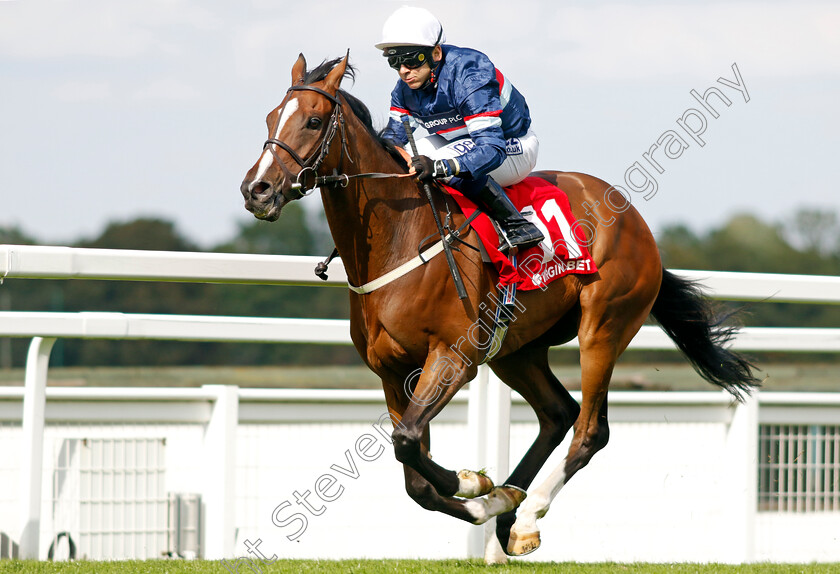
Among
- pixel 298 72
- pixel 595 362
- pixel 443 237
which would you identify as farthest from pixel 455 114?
pixel 595 362

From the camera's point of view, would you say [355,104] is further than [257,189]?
Yes

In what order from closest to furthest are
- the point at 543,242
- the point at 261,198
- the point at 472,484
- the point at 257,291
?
1. the point at 261,198
2. the point at 472,484
3. the point at 543,242
4. the point at 257,291

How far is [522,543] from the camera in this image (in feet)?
14.9

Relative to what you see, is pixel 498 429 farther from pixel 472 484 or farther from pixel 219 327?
pixel 219 327

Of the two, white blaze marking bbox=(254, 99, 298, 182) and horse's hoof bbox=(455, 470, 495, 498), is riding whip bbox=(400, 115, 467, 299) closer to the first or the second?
white blaze marking bbox=(254, 99, 298, 182)

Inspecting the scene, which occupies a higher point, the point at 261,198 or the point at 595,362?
the point at 261,198

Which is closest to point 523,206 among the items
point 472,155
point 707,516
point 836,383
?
point 472,155

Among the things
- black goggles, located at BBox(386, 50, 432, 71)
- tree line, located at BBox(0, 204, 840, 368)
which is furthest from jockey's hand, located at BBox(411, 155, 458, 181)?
tree line, located at BBox(0, 204, 840, 368)

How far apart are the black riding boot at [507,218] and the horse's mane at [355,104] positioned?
0.40m

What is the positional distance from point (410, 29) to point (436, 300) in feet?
3.73

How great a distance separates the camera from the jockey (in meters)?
4.30

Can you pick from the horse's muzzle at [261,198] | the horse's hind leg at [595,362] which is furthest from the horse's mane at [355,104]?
the horse's hind leg at [595,362]

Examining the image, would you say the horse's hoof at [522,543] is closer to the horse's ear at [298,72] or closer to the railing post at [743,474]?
the railing post at [743,474]

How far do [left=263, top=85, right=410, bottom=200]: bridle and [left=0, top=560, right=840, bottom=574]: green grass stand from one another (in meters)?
1.58
